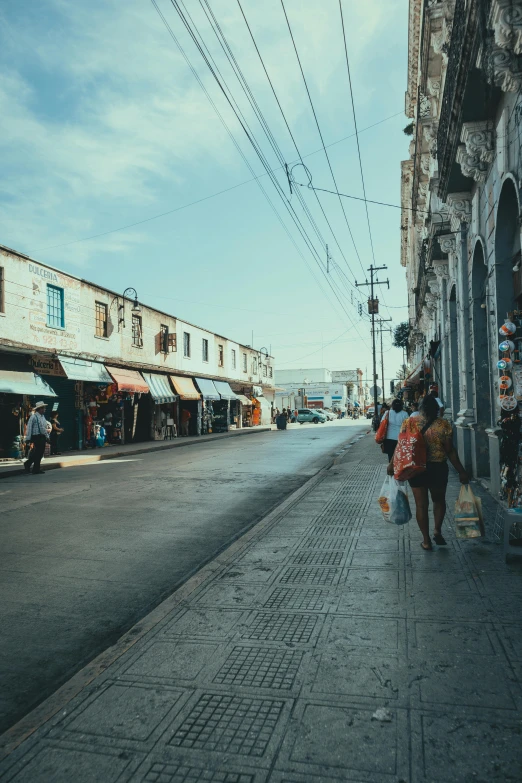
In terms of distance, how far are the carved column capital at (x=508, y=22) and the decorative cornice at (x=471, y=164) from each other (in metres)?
2.78

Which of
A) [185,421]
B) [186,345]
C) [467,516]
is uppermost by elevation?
[186,345]

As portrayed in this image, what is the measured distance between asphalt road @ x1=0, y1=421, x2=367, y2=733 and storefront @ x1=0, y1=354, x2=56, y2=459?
5.76 metres

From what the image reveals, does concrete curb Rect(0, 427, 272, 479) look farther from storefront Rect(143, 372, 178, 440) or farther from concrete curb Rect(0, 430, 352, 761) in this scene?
concrete curb Rect(0, 430, 352, 761)

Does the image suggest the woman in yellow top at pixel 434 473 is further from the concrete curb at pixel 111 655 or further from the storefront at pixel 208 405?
the storefront at pixel 208 405

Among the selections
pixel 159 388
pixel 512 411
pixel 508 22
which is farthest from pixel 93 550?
pixel 159 388

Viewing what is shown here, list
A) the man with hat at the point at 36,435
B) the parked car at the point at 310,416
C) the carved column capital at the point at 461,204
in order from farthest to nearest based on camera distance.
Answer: the parked car at the point at 310,416, the man with hat at the point at 36,435, the carved column capital at the point at 461,204

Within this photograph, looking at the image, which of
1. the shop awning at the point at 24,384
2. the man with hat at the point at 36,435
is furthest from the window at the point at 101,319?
the man with hat at the point at 36,435

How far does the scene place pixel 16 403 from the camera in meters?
18.6

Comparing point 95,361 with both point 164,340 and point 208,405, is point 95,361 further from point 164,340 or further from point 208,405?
point 208,405

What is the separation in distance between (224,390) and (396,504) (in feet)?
110

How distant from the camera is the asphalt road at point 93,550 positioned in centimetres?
382

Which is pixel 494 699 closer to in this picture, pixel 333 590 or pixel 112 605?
→ pixel 333 590

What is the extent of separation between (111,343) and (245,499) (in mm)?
16270

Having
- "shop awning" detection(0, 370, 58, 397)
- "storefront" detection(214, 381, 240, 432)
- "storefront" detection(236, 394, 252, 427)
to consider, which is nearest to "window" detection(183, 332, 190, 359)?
"storefront" detection(214, 381, 240, 432)
